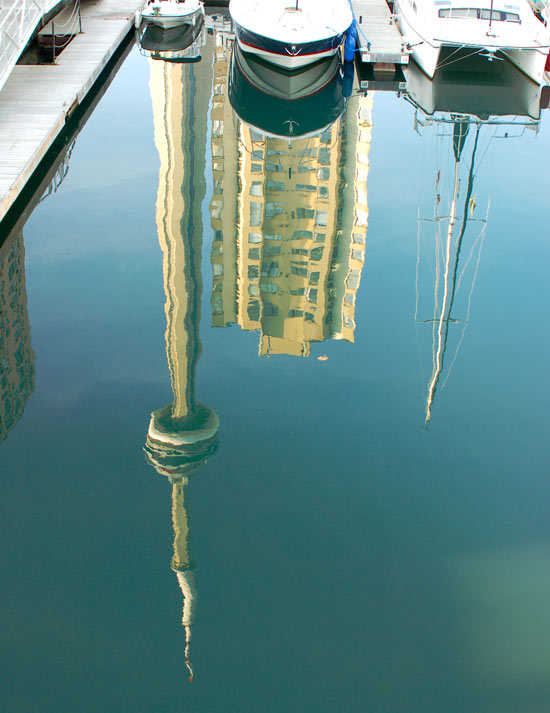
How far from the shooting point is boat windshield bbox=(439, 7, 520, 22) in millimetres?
30953

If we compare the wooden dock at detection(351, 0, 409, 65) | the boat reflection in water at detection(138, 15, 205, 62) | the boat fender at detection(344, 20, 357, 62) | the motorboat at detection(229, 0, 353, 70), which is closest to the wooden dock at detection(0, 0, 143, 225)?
the boat reflection in water at detection(138, 15, 205, 62)

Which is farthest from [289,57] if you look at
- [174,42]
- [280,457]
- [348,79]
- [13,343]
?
[280,457]

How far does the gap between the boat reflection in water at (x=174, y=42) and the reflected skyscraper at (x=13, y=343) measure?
1849 centimetres

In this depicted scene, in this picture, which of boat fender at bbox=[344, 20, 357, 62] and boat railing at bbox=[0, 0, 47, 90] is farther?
boat fender at bbox=[344, 20, 357, 62]

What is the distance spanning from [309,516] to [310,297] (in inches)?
282

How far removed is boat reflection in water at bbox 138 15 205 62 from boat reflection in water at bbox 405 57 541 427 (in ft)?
29.3

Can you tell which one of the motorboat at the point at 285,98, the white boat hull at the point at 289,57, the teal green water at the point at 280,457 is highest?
the white boat hull at the point at 289,57

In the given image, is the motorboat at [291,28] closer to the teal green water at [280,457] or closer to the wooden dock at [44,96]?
the wooden dock at [44,96]

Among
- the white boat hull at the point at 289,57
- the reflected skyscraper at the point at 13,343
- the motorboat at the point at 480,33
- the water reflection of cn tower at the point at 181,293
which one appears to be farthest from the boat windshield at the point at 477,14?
the reflected skyscraper at the point at 13,343

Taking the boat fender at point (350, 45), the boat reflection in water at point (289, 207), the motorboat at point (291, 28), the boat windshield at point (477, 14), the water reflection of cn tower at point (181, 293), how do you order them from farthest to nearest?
the boat fender at point (350, 45), the boat windshield at point (477, 14), the motorboat at point (291, 28), the boat reflection in water at point (289, 207), the water reflection of cn tower at point (181, 293)

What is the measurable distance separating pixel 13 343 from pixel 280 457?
18.6 ft

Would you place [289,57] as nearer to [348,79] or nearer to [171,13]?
[348,79]

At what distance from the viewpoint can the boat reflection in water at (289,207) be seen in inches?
726

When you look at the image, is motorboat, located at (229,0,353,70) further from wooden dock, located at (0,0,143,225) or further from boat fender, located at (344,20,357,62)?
wooden dock, located at (0,0,143,225)
